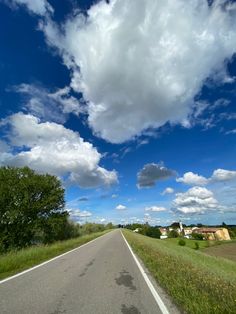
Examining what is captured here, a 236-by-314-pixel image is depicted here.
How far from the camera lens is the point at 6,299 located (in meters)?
7.41

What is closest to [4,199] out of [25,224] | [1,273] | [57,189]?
[25,224]

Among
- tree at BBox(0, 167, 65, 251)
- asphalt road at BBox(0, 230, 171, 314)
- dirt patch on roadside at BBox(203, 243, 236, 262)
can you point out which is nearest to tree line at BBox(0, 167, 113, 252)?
tree at BBox(0, 167, 65, 251)

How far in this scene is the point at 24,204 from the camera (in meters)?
48.2

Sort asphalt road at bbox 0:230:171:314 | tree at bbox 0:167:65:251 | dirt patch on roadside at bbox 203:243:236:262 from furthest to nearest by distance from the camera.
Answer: tree at bbox 0:167:65:251, dirt patch on roadside at bbox 203:243:236:262, asphalt road at bbox 0:230:171:314

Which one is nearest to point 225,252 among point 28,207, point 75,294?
point 28,207

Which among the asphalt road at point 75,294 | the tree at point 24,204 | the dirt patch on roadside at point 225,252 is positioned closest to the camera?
the asphalt road at point 75,294

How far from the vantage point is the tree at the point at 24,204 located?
4691cm

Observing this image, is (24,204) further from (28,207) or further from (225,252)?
(225,252)

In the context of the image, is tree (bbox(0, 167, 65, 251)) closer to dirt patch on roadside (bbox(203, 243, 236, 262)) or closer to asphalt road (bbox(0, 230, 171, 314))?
dirt patch on roadside (bbox(203, 243, 236, 262))

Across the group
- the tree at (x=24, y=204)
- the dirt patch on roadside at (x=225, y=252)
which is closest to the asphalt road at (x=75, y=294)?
the dirt patch on roadside at (x=225, y=252)

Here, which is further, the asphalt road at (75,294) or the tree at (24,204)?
the tree at (24,204)

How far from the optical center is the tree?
46906mm

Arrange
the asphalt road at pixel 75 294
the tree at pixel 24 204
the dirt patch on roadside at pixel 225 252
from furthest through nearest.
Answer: the tree at pixel 24 204
the dirt patch on roadside at pixel 225 252
the asphalt road at pixel 75 294

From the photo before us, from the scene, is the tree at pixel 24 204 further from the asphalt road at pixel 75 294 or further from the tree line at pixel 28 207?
the asphalt road at pixel 75 294
